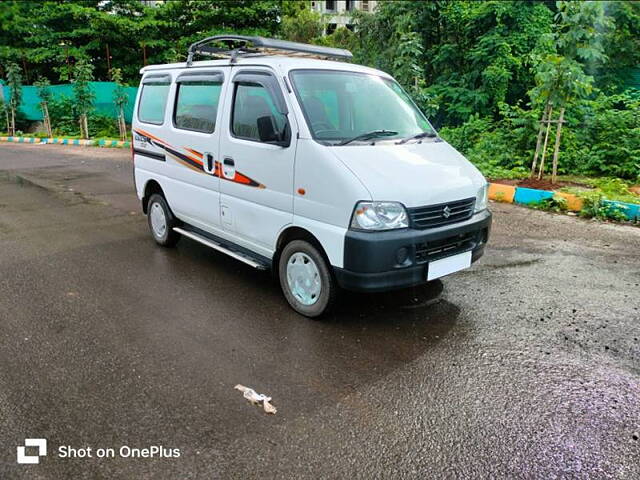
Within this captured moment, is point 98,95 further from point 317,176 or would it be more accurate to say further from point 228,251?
point 317,176

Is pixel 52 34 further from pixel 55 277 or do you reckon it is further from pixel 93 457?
pixel 93 457

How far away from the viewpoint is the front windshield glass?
4.00 meters

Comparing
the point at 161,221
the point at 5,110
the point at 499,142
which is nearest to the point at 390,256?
the point at 161,221

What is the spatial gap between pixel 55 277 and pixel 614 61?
1190 centimetres

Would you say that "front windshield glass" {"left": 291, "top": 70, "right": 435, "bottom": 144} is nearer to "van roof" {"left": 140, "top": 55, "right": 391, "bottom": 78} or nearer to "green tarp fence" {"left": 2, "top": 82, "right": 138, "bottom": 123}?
"van roof" {"left": 140, "top": 55, "right": 391, "bottom": 78}

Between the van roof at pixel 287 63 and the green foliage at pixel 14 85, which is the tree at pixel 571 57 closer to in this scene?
the van roof at pixel 287 63

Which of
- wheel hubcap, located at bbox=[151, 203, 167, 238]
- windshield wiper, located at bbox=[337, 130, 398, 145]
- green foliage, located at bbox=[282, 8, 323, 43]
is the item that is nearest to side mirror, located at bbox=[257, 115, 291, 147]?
windshield wiper, located at bbox=[337, 130, 398, 145]

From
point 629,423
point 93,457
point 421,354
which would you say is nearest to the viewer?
point 93,457

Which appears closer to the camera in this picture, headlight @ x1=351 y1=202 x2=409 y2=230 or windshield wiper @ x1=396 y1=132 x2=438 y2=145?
headlight @ x1=351 y1=202 x2=409 y2=230

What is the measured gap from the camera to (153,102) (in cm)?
578

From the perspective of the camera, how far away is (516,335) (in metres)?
3.84

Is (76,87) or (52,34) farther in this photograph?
(52,34)

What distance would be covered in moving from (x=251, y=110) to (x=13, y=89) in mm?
21436

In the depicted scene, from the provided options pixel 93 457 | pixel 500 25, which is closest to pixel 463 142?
pixel 500 25
